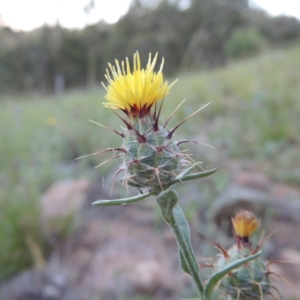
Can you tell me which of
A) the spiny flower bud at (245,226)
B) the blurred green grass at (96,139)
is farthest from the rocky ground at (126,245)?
the spiny flower bud at (245,226)

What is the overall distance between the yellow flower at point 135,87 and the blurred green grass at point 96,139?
2.71m

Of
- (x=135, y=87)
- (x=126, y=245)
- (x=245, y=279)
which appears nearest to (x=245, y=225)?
(x=245, y=279)

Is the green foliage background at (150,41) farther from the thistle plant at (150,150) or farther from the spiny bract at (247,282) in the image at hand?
the spiny bract at (247,282)

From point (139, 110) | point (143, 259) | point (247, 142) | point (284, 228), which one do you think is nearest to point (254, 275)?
point (139, 110)

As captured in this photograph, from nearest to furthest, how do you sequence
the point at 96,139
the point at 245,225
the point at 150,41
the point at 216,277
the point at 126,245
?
the point at 216,277, the point at 245,225, the point at 126,245, the point at 96,139, the point at 150,41

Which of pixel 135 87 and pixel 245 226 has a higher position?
pixel 135 87

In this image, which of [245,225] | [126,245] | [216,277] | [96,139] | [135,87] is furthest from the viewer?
[96,139]

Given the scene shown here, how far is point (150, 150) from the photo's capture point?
3.36ft

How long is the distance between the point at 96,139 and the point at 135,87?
434 cm

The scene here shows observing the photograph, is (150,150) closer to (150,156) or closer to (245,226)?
(150,156)

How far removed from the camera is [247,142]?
16.1ft

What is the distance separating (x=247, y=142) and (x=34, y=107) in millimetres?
5306

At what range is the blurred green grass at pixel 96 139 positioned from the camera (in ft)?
11.6

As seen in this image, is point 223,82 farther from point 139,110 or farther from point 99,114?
point 139,110
